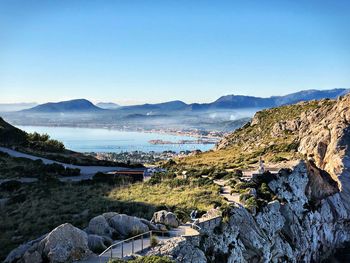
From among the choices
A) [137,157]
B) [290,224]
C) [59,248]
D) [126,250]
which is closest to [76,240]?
[59,248]

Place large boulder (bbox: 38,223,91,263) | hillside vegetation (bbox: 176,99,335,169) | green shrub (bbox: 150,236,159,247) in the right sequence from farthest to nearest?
hillside vegetation (bbox: 176,99,335,169) < green shrub (bbox: 150,236,159,247) < large boulder (bbox: 38,223,91,263)

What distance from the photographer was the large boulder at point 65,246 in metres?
15.7

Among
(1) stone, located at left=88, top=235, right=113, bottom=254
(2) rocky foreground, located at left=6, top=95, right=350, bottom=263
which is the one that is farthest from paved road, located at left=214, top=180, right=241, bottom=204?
(1) stone, located at left=88, top=235, right=113, bottom=254

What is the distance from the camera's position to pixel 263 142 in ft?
251

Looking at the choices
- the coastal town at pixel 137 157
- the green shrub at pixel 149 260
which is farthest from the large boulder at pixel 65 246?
the coastal town at pixel 137 157

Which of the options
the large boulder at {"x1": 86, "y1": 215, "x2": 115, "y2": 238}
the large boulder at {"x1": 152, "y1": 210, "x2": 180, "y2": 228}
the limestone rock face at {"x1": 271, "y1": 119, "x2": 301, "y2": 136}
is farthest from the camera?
the limestone rock face at {"x1": 271, "y1": 119, "x2": 301, "y2": 136}

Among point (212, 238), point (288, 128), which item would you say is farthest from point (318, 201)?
point (288, 128)

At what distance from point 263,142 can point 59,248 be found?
210 feet

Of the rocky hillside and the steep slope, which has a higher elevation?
the steep slope

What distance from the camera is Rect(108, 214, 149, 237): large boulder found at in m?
19.0

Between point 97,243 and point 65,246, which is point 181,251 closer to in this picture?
point 97,243

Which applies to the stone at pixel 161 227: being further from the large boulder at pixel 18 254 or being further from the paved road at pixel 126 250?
the large boulder at pixel 18 254

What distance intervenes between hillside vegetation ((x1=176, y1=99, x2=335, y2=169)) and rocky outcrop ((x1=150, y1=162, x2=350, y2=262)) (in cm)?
1464

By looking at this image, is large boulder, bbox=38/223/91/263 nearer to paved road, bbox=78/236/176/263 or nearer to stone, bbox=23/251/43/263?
stone, bbox=23/251/43/263
